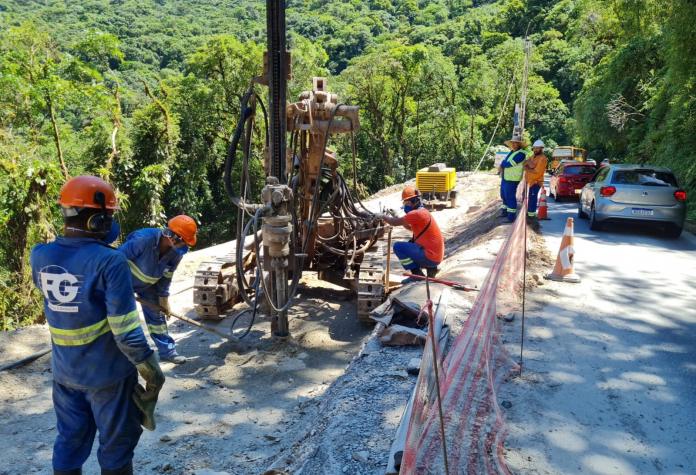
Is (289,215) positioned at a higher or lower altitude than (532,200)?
higher

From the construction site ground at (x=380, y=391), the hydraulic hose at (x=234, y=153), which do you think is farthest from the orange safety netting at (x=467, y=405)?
the hydraulic hose at (x=234, y=153)

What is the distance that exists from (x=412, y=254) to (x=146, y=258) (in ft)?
12.8

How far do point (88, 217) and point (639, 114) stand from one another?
74.3ft

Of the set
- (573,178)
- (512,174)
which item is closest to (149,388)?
(512,174)

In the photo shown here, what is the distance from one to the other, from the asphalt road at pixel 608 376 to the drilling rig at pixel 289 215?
259 cm

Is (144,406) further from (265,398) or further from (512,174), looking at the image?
(512,174)

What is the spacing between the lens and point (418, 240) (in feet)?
26.3

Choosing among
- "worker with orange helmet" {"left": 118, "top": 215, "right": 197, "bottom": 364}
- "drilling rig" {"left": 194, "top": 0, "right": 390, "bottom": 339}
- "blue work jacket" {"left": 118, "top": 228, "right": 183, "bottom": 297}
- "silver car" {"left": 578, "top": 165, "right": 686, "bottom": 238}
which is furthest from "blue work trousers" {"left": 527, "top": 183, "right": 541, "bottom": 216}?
"blue work jacket" {"left": 118, "top": 228, "right": 183, "bottom": 297}

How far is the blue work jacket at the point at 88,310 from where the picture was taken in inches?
127

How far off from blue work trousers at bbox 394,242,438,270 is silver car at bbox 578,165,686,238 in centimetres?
521

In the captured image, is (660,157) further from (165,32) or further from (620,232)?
(165,32)

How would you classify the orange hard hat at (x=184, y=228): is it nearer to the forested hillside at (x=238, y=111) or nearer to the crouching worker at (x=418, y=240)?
the crouching worker at (x=418, y=240)

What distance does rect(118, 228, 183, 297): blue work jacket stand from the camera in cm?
597

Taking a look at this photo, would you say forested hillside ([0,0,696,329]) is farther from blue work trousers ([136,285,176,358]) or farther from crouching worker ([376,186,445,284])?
crouching worker ([376,186,445,284])
